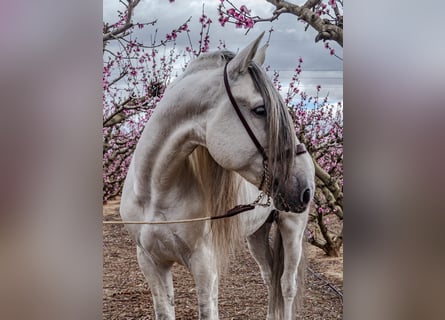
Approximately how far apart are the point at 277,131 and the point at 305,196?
241 millimetres

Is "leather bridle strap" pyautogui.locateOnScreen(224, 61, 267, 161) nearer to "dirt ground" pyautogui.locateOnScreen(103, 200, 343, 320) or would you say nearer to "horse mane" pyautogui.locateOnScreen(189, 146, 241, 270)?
"horse mane" pyautogui.locateOnScreen(189, 146, 241, 270)

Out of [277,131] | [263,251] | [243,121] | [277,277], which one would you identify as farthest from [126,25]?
[277,277]

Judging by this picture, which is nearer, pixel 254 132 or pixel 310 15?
pixel 254 132

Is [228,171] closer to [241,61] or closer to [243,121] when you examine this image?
[243,121]

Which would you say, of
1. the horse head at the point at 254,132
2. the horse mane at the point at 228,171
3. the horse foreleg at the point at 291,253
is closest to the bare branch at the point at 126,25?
the horse mane at the point at 228,171

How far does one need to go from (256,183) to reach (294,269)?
1.76 feet

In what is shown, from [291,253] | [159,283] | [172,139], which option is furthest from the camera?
[291,253]

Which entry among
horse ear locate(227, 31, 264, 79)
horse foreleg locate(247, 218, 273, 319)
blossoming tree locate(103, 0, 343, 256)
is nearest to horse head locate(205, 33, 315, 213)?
horse ear locate(227, 31, 264, 79)

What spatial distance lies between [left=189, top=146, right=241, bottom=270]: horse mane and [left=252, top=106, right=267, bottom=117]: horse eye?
221mm

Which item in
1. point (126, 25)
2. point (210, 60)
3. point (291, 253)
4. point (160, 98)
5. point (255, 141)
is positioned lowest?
point (291, 253)

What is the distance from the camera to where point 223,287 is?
1783 millimetres

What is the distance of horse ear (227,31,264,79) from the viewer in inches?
57.3
